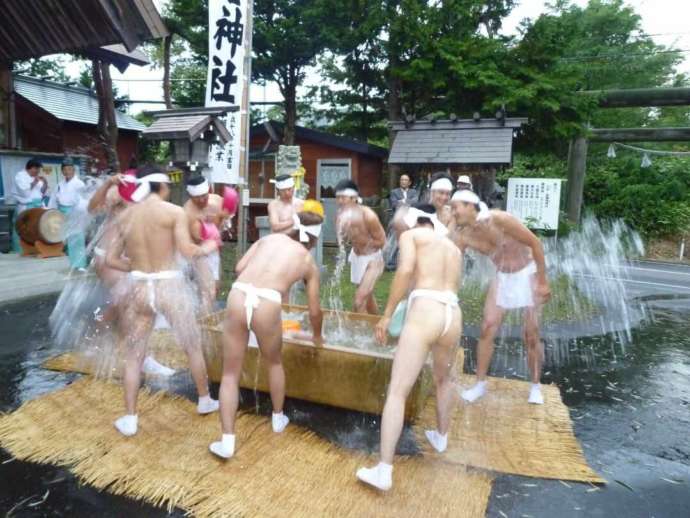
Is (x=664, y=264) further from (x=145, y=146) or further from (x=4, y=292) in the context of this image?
(x=145, y=146)

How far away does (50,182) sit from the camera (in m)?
11.3

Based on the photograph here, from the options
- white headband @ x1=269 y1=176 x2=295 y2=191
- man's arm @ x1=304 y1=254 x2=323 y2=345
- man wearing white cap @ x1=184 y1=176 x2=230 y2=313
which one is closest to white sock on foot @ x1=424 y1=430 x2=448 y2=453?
man's arm @ x1=304 y1=254 x2=323 y2=345

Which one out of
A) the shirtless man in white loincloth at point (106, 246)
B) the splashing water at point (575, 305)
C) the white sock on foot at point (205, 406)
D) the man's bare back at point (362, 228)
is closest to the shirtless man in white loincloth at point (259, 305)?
the white sock on foot at point (205, 406)

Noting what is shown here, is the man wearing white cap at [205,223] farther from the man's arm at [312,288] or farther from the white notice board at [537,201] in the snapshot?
the white notice board at [537,201]

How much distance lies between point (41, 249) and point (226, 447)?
7.86 meters

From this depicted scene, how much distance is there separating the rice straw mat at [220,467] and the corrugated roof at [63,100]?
14271 mm

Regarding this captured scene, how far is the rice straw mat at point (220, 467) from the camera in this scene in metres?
3.04

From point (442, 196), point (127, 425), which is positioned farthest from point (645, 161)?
point (127, 425)

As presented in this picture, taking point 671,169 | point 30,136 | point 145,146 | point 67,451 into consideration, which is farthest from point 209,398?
point 671,169

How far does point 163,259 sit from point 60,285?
5.93 m

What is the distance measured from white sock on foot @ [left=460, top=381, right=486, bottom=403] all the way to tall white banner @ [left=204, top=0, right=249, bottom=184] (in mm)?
6249

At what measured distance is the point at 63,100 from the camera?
54.5 ft

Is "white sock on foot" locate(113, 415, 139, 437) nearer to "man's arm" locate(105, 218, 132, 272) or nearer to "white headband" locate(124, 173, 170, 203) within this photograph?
"man's arm" locate(105, 218, 132, 272)

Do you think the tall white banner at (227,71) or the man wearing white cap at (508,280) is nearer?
the man wearing white cap at (508,280)
